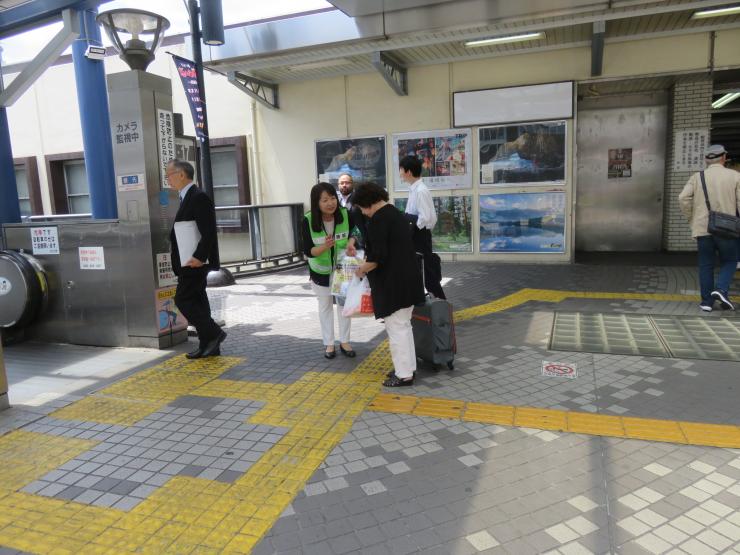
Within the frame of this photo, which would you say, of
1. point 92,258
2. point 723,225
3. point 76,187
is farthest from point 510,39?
point 76,187

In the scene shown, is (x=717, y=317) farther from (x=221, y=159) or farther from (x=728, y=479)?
(x=221, y=159)

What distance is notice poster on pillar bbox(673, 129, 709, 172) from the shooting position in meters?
10.2

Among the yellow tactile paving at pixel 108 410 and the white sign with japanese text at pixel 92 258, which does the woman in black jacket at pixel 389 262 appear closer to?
the yellow tactile paving at pixel 108 410

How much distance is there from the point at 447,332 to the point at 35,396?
350cm

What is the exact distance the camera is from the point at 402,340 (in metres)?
4.34

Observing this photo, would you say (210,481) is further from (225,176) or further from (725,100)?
(725,100)

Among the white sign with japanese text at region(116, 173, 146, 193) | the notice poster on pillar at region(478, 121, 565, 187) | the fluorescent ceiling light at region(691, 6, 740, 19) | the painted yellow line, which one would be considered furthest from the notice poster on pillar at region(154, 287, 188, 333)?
the fluorescent ceiling light at region(691, 6, 740, 19)

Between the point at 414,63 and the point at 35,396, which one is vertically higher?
the point at 414,63

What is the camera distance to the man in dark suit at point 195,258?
16.3 ft

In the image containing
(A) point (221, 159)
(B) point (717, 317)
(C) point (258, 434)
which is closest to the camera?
(C) point (258, 434)

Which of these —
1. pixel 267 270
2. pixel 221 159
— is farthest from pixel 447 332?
pixel 221 159

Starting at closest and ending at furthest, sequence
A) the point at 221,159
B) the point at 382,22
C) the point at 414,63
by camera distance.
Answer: the point at 382,22 < the point at 414,63 < the point at 221,159

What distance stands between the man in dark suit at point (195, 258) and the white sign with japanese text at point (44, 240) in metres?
1.81

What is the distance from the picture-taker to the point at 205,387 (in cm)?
454
